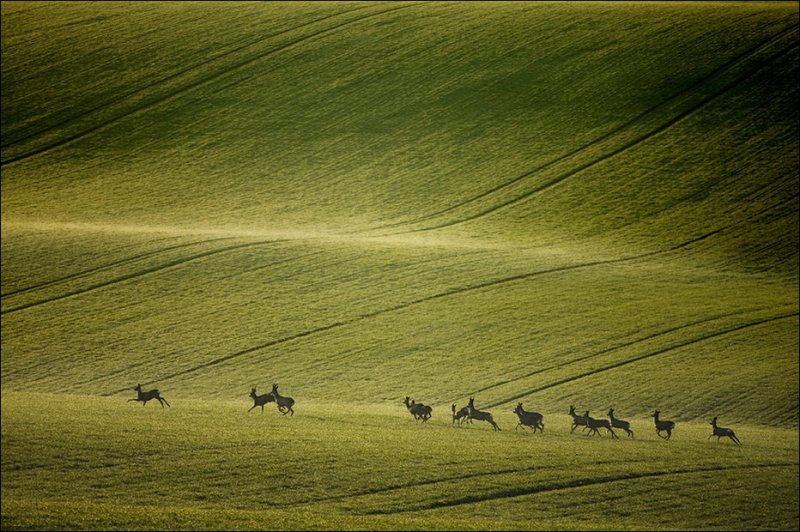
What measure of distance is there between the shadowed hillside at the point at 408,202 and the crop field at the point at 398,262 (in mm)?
194

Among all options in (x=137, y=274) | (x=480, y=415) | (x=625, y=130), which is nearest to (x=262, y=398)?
(x=480, y=415)

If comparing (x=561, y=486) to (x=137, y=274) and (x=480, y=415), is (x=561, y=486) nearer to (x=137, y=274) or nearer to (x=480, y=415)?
(x=480, y=415)

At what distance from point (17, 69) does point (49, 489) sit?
171ft

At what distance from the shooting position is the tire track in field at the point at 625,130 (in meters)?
46.7

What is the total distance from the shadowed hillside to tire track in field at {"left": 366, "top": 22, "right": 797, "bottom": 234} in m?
0.23

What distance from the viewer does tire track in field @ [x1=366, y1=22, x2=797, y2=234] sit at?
46.7 meters

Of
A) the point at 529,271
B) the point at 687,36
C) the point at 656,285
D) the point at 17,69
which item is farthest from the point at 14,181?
the point at 687,36

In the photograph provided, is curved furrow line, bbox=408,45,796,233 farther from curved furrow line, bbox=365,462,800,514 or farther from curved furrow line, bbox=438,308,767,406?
curved furrow line, bbox=365,462,800,514

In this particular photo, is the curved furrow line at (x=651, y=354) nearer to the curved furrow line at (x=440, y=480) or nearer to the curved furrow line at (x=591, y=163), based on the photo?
the curved furrow line at (x=440, y=480)

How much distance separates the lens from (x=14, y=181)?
5022 centimetres

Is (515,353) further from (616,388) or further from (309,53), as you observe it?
(309,53)

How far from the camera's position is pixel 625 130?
53438 mm

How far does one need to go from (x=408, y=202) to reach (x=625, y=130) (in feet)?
48.2

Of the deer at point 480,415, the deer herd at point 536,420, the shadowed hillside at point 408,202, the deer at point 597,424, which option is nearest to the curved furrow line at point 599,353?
the shadowed hillside at point 408,202
